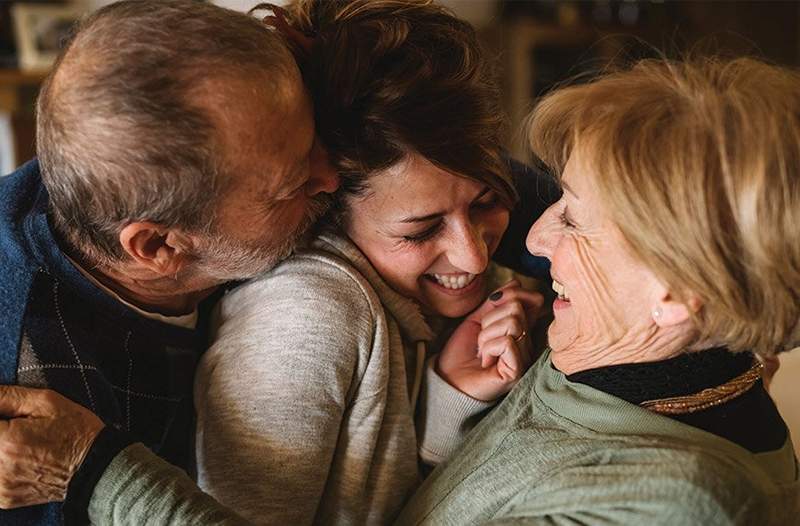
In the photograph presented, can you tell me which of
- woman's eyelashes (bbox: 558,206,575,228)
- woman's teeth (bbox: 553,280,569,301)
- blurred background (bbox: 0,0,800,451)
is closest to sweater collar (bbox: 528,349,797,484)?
woman's teeth (bbox: 553,280,569,301)

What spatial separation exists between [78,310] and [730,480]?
93 centimetres

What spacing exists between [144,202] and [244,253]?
0.18 m

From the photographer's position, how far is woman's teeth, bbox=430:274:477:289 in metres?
1.44

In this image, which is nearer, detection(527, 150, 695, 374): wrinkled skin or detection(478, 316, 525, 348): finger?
detection(527, 150, 695, 374): wrinkled skin

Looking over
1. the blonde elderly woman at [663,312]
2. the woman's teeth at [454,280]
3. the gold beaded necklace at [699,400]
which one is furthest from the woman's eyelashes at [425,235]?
the gold beaded necklace at [699,400]

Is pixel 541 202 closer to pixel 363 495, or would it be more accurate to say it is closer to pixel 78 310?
pixel 363 495

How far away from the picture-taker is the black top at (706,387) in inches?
41.7

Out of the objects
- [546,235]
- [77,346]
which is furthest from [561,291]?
[77,346]

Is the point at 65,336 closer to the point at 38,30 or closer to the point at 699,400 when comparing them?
the point at 699,400

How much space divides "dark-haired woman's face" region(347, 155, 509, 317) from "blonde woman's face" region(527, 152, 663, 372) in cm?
19

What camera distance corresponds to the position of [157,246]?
48.1 inches

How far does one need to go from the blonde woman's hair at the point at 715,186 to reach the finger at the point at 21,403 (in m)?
0.82

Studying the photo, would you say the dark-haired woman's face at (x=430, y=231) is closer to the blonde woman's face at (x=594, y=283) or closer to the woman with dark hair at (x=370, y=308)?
the woman with dark hair at (x=370, y=308)

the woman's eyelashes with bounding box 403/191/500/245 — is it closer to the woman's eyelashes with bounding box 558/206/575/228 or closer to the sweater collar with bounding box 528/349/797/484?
the woman's eyelashes with bounding box 558/206/575/228
